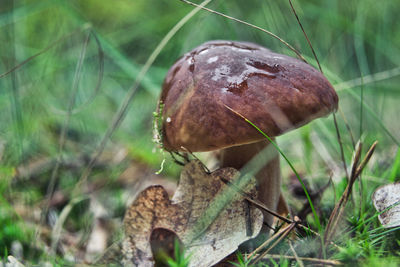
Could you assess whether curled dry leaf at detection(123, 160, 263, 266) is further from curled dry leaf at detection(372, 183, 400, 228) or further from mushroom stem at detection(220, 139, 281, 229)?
curled dry leaf at detection(372, 183, 400, 228)

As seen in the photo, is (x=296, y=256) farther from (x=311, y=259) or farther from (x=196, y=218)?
(x=196, y=218)

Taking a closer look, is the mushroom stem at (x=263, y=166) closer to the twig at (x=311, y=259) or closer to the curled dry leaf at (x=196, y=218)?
the curled dry leaf at (x=196, y=218)

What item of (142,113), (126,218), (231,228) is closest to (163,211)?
(126,218)

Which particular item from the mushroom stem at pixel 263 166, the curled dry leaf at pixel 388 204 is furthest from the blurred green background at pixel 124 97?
the mushroom stem at pixel 263 166

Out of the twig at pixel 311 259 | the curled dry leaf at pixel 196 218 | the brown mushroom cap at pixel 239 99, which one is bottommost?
the twig at pixel 311 259

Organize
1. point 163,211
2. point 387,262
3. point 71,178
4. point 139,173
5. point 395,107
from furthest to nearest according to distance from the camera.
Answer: point 395,107 → point 139,173 → point 71,178 → point 163,211 → point 387,262

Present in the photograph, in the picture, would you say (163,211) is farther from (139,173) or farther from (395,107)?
(395,107)
